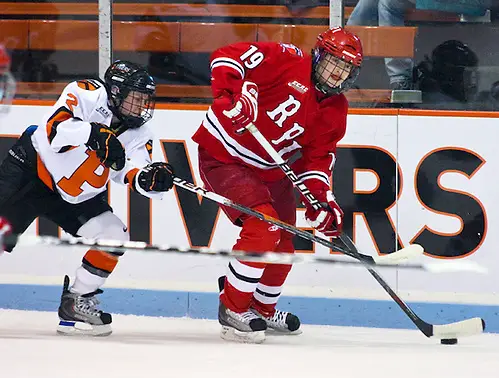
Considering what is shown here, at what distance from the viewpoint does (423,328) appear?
3.85 meters

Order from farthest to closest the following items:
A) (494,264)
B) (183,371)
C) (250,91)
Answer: (494,264), (250,91), (183,371)

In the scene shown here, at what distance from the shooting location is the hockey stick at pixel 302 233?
12.2 ft

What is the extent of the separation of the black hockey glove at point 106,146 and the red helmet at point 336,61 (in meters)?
0.75

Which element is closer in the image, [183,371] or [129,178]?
[183,371]

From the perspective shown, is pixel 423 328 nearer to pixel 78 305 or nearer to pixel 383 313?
pixel 383 313

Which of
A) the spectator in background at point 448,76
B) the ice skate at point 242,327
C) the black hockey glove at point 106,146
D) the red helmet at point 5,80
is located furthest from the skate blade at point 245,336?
the red helmet at point 5,80

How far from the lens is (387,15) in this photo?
4.33m

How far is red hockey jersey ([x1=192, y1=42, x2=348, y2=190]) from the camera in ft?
12.4

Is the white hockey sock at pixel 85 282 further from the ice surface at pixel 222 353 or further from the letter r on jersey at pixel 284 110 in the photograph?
the letter r on jersey at pixel 284 110

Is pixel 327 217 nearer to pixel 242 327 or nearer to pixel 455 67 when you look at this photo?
pixel 242 327

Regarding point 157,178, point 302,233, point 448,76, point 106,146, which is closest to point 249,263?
point 302,233

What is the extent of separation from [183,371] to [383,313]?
135 centimetres

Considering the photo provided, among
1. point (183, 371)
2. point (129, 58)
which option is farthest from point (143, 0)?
point (183, 371)

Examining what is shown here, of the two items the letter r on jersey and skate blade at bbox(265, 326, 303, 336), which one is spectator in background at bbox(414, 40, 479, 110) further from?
skate blade at bbox(265, 326, 303, 336)
